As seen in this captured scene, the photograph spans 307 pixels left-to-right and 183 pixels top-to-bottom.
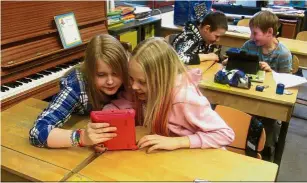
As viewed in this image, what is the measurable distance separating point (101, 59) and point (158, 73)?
26 centimetres

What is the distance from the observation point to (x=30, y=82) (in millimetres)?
2033

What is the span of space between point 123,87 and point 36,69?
94 cm

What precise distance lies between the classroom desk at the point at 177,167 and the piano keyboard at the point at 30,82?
977 mm

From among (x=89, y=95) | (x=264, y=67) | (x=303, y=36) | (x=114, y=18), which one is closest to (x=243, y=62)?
(x=264, y=67)

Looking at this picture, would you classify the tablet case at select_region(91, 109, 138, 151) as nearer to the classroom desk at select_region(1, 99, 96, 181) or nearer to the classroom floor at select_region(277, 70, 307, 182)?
the classroom desk at select_region(1, 99, 96, 181)

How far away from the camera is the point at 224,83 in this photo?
2184mm

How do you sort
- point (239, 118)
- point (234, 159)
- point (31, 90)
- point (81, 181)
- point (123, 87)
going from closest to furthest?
point (81, 181) < point (234, 159) < point (123, 87) < point (239, 118) < point (31, 90)

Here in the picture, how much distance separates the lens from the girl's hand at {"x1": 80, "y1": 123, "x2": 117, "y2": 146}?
3.79 feet

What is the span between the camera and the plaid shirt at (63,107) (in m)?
1.24

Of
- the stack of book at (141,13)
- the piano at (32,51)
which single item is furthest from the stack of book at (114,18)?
the piano at (32,51)

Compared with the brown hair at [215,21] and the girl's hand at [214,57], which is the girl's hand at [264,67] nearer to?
the girl's hand at [214,57]

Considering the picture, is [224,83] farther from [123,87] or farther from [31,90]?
[31,90]

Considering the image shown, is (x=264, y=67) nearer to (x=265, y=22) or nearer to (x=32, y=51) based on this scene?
(x=265, y=22)

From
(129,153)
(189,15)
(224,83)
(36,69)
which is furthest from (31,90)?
(189,15)
